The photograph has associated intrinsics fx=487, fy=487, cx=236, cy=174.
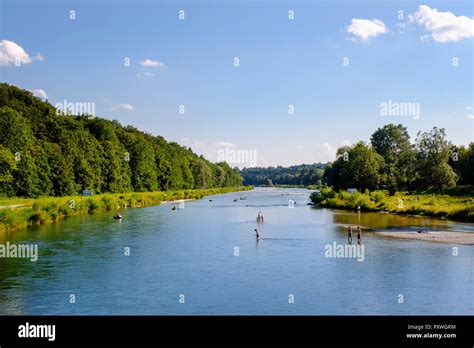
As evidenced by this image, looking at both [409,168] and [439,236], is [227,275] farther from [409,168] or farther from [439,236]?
[409,168]

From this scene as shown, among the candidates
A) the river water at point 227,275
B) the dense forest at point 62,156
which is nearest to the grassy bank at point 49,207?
the river water at point 227,275

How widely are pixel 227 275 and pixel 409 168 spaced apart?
370 feet

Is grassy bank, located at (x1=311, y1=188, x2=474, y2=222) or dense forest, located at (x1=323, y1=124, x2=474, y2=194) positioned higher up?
dense forest, located at (x1=323, y1=124, x2=474, y2=194)

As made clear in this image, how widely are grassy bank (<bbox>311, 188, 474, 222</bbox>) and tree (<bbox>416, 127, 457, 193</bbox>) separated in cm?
587

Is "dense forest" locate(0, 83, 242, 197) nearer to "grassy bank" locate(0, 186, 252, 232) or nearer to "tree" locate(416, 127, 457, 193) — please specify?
"grassy bank" locate(0, 186, 252, 232)

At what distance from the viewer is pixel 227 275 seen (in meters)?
39.8

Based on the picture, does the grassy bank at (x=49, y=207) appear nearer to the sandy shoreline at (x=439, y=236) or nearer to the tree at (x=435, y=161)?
the sandy shoreline at (x=439, y=236)

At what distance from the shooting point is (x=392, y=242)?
57.5 meters

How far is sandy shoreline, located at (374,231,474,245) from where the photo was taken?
5749 cm

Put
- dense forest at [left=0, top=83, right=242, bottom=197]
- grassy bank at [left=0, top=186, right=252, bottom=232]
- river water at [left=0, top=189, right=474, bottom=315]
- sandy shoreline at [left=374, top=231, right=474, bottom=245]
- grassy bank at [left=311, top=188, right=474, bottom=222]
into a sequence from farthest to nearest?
1. dense forest at [left=0, top=83, right=242, bottom=197]
2. grassy bank at [left=311, top=188, right=474, bottom=222]
3. grassy bank at [left=0, top=186, right=252, bottom=232]
4. sandy shoreline at [left=374, top=231, right=474, bottom=245]
5. river water at [left=0, top=189, right=474, bottom=315]

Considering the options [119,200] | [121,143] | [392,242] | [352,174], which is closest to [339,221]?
[392,242]

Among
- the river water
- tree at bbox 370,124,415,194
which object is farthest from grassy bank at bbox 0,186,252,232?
tree at bbox 370,124,415,194
